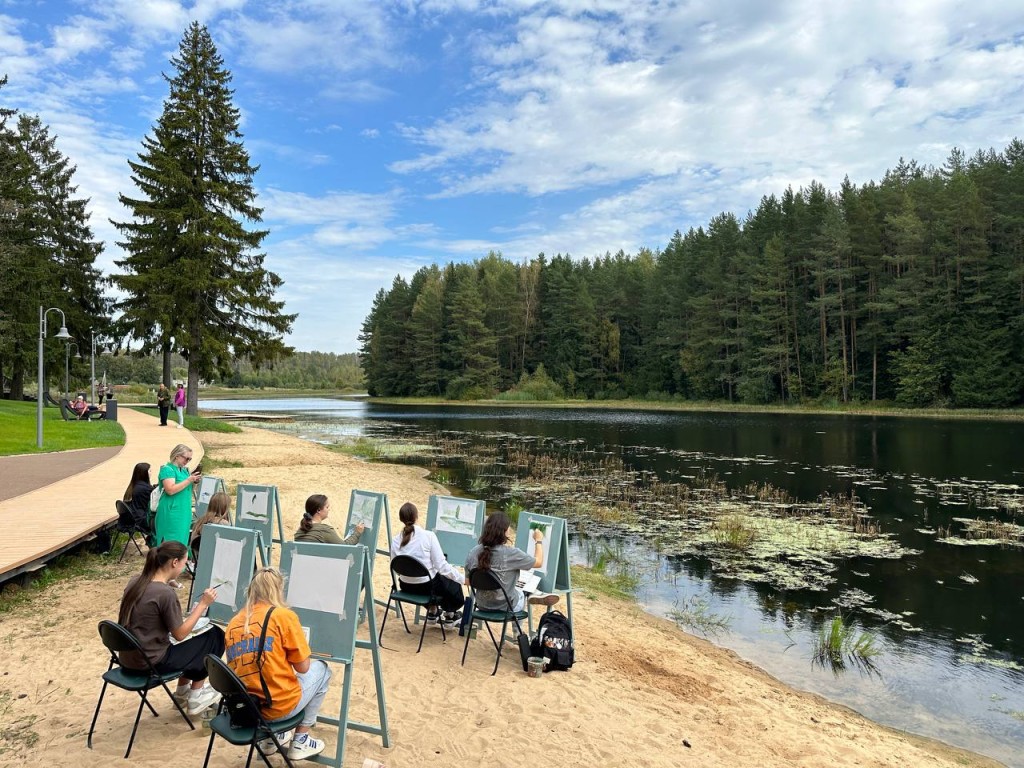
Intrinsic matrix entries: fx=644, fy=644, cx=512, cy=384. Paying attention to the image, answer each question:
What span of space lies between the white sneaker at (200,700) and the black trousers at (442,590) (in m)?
2.01

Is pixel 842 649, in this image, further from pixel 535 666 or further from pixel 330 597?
pixel 330 597

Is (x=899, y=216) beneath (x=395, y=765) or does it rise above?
above

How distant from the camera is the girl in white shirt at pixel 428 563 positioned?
6.18 metres

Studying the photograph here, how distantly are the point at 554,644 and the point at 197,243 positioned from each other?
32.0 metres

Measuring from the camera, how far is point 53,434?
21906mm

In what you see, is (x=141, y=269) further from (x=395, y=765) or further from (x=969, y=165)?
(x=969, y=165)

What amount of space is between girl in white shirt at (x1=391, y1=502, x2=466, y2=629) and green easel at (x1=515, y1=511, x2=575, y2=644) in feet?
2.45

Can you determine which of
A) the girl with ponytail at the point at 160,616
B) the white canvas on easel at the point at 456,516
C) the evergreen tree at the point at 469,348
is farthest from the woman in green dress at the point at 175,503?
the evergreen tree at the point at 469,348

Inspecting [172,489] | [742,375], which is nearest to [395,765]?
[172,489]

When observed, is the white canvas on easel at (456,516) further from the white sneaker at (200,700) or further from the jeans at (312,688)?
the jeans at (312,688)

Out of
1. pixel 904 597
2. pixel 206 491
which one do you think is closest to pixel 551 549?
pixel 206 491

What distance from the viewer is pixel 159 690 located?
510 centimetres

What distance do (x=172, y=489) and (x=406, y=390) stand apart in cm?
9174

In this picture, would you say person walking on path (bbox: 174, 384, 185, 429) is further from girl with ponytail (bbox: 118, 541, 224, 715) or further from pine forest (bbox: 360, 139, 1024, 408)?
pine forest (bbox: 360, 139, 1024, 408)
